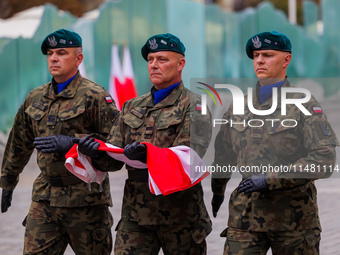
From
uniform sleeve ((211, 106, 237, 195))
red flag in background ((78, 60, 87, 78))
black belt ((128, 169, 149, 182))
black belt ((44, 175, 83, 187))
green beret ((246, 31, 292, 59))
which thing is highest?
green beret ((246, 31, 292, 59))

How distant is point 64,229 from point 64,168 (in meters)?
0.49

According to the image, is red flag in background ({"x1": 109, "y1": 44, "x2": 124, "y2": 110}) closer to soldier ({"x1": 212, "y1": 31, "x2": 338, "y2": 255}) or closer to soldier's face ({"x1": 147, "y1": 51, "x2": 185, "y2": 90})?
soldier's face ({"x1": 147, "y1": 51, "x2": 185, "y2": 90})

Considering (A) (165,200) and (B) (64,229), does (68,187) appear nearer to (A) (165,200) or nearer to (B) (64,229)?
(B) (64,229)

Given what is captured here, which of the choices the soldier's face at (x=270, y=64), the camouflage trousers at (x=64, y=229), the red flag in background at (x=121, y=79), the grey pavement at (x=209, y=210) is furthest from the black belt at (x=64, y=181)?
the red flag in background at (x=121, y=79)

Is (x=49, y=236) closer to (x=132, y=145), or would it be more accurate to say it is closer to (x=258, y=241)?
(x=132, y=145)

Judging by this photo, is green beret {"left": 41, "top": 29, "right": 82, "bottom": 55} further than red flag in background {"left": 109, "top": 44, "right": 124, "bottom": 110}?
No

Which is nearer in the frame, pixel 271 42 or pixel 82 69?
pixel 271 42

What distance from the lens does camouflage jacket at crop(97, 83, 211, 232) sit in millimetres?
5383

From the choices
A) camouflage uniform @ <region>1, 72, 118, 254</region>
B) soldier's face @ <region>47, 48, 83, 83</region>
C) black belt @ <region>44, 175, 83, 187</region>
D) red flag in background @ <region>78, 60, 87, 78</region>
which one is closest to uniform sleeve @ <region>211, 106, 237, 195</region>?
camouflage uniform @ <region>1, 72, 118, 254</region>

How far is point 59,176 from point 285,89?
1.91 m

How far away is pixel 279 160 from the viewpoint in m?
5.07

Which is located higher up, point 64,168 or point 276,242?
point 64,168

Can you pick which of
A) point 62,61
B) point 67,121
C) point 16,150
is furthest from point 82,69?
point 67,121

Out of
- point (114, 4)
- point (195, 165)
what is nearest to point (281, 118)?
point (195, 165)
